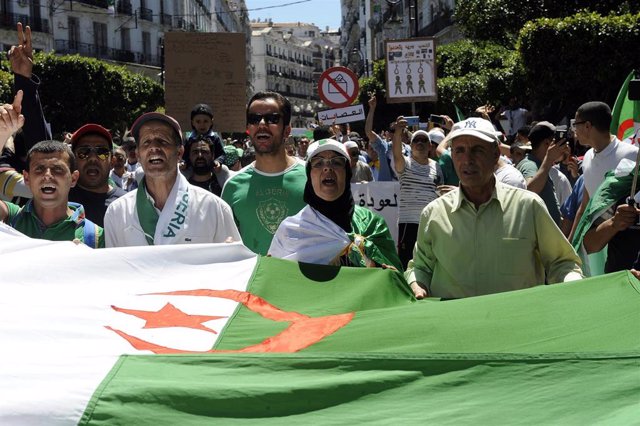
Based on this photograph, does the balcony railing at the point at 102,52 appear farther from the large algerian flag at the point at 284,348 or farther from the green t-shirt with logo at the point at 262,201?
the large algerian flag at the point at 284,348

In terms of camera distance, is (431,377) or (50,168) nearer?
(431,377)

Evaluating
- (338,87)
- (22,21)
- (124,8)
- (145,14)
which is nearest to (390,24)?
(338,87)

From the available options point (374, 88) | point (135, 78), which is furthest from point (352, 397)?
point (135, 78)

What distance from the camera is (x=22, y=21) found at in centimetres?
5050

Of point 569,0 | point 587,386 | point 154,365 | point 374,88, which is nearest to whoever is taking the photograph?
point 587,386

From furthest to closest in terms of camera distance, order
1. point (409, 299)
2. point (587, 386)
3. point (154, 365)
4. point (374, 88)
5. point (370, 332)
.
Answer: point (374, 88) < point (409, 299) < point (370, 332) < point (154, 365) < point (587, 386)

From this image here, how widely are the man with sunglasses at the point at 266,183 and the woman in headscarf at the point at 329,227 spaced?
2.09ft

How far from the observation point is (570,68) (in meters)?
24.4

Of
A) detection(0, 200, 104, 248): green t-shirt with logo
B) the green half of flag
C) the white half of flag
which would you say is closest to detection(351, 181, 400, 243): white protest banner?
detection(0, 200, 104, 248): green t-shirt with logo

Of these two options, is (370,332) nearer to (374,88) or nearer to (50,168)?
(50,168)

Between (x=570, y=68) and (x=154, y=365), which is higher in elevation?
(x=570, y=68)

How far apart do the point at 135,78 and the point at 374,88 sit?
12080 mm

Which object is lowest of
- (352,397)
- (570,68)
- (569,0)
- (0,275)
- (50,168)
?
(352,397)

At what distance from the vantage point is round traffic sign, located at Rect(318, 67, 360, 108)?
13797mm
